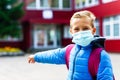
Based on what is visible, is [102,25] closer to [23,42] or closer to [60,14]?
[60,14]

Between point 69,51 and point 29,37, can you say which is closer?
point 69,51

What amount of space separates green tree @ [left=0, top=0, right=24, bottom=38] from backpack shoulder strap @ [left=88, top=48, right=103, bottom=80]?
78.6 ft

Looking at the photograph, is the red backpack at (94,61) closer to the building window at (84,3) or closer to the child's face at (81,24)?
the child's face at (81,24)

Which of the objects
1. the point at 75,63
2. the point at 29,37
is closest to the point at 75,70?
the point at 75,63

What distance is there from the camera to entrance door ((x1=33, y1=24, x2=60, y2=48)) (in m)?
32.2

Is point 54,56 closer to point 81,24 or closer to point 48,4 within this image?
point 81,24

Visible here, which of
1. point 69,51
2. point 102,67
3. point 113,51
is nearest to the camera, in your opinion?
point 102,67

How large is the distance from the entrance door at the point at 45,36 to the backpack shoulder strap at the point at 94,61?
29332 mm

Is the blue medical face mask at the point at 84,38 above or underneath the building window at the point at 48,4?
above

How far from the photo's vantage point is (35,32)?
32.2m

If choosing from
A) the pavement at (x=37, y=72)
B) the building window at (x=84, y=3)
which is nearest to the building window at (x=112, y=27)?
the building window at (x=84, y=3)

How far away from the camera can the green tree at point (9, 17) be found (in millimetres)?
26500

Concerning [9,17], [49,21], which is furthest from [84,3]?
[9,17]

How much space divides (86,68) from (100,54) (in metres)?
0.16
